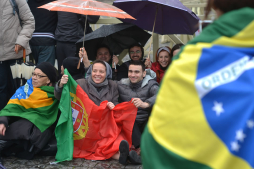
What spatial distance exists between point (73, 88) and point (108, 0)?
3.98 metres

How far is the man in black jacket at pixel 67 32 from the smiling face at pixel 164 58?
157 centimetres

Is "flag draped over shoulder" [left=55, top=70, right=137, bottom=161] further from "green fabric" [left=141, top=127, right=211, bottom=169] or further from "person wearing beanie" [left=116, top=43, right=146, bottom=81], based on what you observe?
"green fabric" [left=141, top=127, right=211, bottom=169]

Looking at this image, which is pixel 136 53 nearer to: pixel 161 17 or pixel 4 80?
pixel 161 17

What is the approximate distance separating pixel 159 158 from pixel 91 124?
2.96m

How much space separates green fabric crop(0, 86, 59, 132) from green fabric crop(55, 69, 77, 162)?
1.03 ft

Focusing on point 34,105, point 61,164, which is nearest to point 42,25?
point 34,105

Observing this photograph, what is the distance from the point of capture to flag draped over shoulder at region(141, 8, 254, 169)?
1148 mm

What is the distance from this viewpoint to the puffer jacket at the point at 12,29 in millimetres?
4809

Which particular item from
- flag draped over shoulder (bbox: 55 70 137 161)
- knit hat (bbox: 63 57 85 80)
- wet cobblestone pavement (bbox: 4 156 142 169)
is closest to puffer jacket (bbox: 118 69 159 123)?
flag draped over shoulder (bbox: 55 70 137 161)

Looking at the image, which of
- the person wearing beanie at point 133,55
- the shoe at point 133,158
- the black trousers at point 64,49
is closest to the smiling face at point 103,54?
the person wearing beanie at point 133,55

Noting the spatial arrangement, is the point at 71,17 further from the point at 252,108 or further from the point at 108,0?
the point at 252,108

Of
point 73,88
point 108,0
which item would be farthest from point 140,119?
point 108,0

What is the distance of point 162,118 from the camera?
1.26m

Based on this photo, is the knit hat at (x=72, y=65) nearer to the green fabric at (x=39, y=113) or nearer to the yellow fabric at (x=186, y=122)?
the green fabric at (x=39, y=113)
